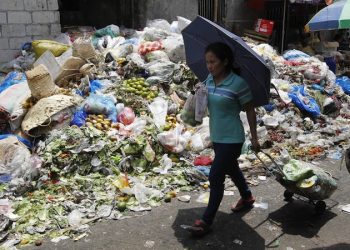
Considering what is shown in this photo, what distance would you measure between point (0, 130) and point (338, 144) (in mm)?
5274

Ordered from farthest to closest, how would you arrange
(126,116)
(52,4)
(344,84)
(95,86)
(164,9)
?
(164,9)
(344,84)
(52,4)
(95,86)
(126,116)

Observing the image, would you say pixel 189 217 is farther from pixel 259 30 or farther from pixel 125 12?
pixel 259 30

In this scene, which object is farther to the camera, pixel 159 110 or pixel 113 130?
pixel 159 110

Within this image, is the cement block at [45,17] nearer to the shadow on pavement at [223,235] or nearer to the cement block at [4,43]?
the cement block at [4,43]

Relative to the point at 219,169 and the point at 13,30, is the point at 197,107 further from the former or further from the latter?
the point at 13,30

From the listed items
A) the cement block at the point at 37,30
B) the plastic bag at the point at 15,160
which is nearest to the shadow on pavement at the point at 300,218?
the plastic bag at the point at 15,160

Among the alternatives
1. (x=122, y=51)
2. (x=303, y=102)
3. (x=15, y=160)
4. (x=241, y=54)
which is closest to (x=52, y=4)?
(x=122, y=51)

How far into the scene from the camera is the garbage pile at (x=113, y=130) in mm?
4266

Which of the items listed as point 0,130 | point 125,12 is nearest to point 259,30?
point 125,12

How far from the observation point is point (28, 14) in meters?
7.82

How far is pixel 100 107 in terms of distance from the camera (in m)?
5.91

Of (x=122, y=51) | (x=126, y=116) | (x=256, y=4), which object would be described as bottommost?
(x=126, y=116)

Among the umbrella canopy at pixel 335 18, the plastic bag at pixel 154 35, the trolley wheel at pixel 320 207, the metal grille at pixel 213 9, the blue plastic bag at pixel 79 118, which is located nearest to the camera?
the umbrella canopy at pixel 335 18

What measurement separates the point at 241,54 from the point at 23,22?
582 cm
